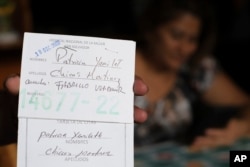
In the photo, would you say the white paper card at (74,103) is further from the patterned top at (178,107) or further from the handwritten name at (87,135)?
the patterned top at (178,107)

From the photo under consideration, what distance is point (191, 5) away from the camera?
64.4 inches

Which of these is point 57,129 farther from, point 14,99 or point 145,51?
point 145,51

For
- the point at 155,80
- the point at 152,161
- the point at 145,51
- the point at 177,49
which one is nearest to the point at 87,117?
the point at 152,161

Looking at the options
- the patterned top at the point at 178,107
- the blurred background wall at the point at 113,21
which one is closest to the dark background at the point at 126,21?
the blurred background wall at the point at 113,21

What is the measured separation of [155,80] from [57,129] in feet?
2.02

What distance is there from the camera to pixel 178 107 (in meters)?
1.49

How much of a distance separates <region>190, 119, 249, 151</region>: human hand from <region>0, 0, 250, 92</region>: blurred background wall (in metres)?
0.60

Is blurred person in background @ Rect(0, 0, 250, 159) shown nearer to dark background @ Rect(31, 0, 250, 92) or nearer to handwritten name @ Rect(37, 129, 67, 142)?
dark background @ Rect(31, 0, 250, 92)

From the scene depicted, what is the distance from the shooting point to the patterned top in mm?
1315

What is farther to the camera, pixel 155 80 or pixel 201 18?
pixel 201 18

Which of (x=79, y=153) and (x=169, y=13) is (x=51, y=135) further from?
(x=169, y=13)

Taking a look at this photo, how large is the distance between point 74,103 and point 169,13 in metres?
1.06

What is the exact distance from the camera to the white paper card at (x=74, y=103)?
0.63m

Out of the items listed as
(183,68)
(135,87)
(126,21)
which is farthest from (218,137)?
(126,21)
